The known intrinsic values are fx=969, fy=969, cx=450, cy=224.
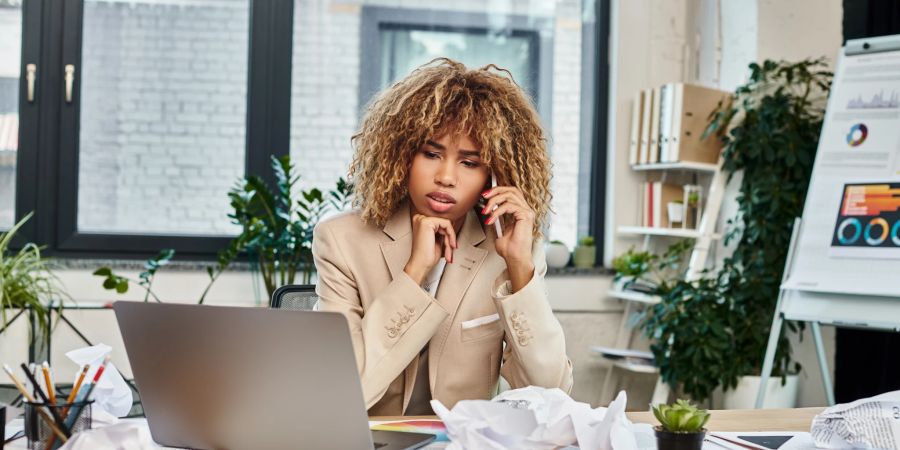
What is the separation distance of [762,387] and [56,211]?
8.89 ft

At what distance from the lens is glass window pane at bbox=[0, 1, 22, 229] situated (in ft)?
12.4

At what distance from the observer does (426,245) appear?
1744 millimetres

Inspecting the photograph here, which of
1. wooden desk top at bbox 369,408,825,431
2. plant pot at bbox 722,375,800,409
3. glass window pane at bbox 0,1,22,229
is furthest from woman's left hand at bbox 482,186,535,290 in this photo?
glass window pane at bbox 0,1,22,229

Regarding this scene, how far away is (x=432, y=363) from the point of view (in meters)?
1.79

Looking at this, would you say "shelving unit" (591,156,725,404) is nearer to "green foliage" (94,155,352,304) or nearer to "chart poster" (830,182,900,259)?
"chart poster" (830,182,900,259)

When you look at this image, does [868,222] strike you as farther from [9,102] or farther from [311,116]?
[9,102]

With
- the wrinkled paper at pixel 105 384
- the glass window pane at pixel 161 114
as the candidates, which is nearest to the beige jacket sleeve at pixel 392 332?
the wrinkled paper at pixel 105 384

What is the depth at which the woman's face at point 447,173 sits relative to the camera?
1.77m

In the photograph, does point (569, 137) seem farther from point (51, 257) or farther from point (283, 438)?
point (283, 438)

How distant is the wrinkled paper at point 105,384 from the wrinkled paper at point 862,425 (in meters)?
0.95

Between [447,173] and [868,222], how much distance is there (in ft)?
5.96

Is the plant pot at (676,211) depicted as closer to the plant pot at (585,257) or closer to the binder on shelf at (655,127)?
the binder on shelf at (655,127)

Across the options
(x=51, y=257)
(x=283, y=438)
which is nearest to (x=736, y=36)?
(x=51, y=257)

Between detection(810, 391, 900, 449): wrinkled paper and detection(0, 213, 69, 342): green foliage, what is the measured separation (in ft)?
8.98
